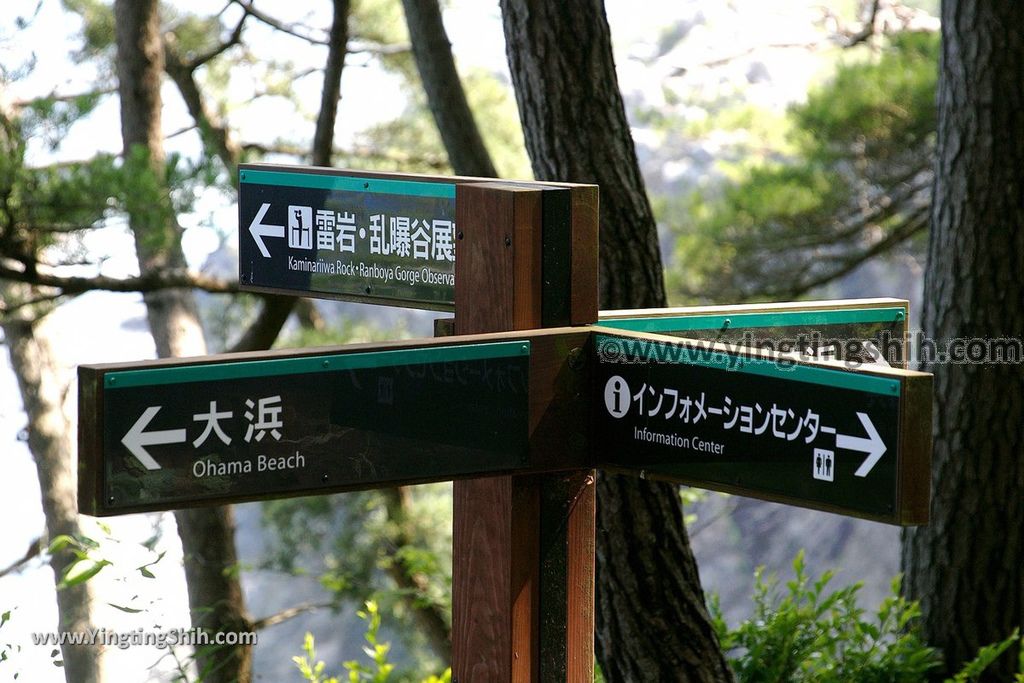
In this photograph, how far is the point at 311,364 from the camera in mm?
991

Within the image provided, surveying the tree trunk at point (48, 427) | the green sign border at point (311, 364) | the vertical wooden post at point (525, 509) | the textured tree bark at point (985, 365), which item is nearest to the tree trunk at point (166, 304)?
the tree trunk at point (48, 427)

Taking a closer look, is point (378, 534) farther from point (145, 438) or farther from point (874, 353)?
point (145, 438)

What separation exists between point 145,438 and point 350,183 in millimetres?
569

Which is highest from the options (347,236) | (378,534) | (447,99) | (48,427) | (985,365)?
(447,99)

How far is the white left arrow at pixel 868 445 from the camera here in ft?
3.07

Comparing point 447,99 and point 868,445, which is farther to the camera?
point 447,99

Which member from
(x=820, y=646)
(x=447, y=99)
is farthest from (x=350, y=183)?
(x=447, y=99)

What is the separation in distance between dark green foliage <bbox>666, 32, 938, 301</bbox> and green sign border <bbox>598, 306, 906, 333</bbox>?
4253mm

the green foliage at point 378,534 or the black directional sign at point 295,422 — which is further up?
the black directional sign at point 295,422

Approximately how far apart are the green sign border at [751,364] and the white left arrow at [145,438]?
0.44 metres

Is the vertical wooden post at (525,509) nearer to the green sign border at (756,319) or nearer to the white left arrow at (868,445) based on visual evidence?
the green sign border at (756,319)

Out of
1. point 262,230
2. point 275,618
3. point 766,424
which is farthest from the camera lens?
point 275,618

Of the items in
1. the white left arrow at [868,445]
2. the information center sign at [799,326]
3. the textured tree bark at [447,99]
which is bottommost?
the white left arrow at [868,445]

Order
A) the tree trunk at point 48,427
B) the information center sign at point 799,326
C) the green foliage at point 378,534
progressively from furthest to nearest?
the green foliage at point 378,534 < the tree trunk at point 48,427 < the information center sign at point 799,326
